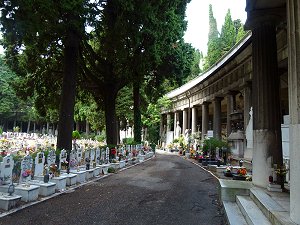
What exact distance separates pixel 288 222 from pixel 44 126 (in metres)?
80.9

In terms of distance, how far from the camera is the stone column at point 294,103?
4918 mm

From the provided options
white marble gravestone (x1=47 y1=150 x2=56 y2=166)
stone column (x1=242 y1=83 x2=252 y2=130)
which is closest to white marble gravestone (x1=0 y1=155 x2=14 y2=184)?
white marble gravestone (x1=47 y1=150 x2=56 y2=166)

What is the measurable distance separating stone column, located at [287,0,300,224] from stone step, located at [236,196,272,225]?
2.88 ft

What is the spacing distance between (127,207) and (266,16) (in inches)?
280

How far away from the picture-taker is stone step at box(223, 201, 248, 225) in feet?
20.6

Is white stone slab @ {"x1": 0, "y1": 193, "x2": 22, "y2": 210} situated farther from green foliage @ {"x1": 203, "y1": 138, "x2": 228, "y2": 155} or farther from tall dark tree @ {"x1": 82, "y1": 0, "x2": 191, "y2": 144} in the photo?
green foliage @ {"x1": 203, "y1": 138, "x2": 228, "y2": 155}

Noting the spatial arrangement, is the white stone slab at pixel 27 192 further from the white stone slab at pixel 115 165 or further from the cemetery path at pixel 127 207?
the white stone slab at pixel 115 165

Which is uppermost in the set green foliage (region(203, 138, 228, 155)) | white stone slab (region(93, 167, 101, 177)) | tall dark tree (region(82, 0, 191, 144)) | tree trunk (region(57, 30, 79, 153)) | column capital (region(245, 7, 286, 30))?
tall dark tree (region(82, 0, 191, 144))

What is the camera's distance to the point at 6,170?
339 inches

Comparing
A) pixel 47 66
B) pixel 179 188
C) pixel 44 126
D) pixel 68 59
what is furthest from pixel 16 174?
pixel 44 126

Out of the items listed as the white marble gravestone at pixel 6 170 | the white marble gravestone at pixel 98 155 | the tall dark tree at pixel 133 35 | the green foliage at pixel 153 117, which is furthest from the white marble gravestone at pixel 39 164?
the green foliage at pixel 153 117

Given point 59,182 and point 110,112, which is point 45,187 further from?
point 110,112

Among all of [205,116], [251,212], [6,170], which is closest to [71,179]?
[6,170]

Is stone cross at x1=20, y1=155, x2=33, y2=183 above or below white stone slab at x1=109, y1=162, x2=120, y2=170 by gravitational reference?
above
